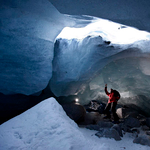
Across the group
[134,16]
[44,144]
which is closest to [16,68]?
[44,144]

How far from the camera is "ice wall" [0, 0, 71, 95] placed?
280 centimetres

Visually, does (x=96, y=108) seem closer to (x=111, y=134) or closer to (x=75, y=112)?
(x=75, y=112)

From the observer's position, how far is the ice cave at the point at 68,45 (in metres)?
2.23

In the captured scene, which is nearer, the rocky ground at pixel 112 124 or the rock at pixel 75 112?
the rocky ground at pixel 112 124

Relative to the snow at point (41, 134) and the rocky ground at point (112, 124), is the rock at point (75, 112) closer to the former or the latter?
the rocky ground at point (112, 124)

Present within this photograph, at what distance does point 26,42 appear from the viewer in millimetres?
3770

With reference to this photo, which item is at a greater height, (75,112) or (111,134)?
(111,134)

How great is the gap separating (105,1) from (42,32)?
2.29 m

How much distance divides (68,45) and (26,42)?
4.90 feet

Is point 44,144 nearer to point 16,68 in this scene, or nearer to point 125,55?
point 16,68

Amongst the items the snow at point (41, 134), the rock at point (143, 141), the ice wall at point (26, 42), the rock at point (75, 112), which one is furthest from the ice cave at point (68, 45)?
the rock at point (143, 141)

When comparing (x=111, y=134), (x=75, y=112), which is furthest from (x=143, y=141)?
(x=75, y=112)

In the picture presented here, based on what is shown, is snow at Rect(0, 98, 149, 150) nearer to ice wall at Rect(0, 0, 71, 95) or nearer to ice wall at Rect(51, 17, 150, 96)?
ice wall at Rect(0, 0, 71, 95)

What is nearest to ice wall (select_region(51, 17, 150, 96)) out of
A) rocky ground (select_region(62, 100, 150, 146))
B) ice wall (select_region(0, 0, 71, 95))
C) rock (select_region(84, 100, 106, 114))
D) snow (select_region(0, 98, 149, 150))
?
ice wall (select_region(0, 0, 71, 95))
